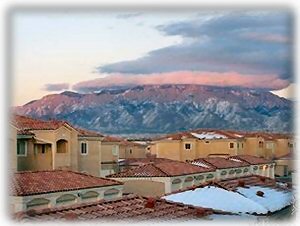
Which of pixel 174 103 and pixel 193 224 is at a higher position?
pixel 174 103

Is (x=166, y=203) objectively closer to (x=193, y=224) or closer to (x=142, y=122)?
(x=193, y=224)

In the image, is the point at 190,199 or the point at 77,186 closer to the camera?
the point at 190,199

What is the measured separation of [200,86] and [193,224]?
1.81 meters

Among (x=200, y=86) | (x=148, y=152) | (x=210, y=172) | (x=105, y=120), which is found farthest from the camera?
(x=148, y=152)

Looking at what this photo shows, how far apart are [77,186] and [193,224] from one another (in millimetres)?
4101

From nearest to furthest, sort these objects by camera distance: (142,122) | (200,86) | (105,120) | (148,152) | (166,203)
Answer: (166,203) < (200,86) < (105,120) < (142,122) < (148,152)

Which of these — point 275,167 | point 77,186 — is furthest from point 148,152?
point 77,186

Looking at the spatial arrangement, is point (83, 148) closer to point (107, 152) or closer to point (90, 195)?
point (107, 152)

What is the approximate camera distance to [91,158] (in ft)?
39.6

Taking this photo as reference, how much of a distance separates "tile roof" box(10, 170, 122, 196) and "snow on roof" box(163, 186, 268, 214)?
178 cm

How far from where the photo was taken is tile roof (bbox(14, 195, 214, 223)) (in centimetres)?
409

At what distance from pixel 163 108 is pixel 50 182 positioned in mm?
1727

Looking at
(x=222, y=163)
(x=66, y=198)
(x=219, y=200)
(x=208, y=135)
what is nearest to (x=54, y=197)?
(x=66, y=198)

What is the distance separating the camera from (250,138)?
15820mm
